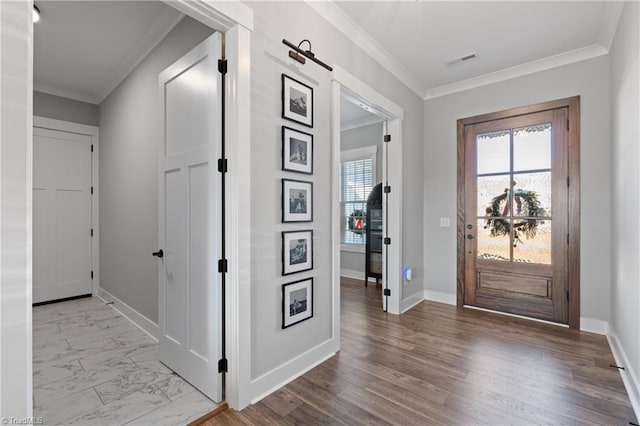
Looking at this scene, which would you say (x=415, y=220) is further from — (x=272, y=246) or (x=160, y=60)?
(x=160, y=60)

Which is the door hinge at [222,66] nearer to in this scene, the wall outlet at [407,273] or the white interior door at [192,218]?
the white interior door at [192,218]

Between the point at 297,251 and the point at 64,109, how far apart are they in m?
4.16

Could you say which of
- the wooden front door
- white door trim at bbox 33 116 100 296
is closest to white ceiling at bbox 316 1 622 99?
the wooden front door

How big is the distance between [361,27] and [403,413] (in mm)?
3032

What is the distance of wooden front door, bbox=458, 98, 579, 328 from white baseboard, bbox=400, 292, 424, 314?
19.6 inches

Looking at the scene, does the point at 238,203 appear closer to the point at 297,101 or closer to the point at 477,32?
the point at 297,101

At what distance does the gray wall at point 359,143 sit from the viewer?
17.0 feet

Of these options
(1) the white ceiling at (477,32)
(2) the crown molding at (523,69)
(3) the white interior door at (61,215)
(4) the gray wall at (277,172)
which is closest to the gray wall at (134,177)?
(3) the white interior door at (61,215)

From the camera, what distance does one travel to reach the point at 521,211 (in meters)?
3.37

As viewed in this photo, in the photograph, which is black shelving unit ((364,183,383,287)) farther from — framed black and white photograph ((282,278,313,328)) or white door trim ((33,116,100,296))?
white door trim ((33,116,100,296))

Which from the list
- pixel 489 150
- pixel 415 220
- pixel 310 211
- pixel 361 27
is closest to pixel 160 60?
pixel 361 27

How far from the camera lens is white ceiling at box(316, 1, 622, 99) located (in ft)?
7.90

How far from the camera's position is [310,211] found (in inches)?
89.1

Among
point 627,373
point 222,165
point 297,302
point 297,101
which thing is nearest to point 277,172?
point 222,165
